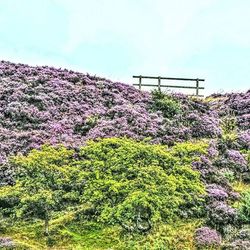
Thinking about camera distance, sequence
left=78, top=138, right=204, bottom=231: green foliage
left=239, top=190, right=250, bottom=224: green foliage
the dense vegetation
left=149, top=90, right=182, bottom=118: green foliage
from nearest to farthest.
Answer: left=78, top=138, right=204, bottom=231: green foliage, the dense vegetation, left=239, top=190, right=250, bottom=224: green foliage, left=149, top=90, right=182, bottom=118: green foliage

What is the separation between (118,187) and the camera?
684 inches

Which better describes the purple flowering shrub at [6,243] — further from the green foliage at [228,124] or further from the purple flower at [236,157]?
the green foliage at [228,124]

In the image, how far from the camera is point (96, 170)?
18250 millimetres

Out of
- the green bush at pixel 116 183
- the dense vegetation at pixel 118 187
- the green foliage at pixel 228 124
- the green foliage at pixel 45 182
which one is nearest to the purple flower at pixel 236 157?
the dense vegetation at pixel 118 187

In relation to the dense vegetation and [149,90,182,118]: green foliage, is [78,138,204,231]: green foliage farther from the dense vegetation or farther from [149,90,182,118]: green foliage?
Result: [149,90,182,118]: green foliage

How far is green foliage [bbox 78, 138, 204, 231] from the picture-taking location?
17.2 metres

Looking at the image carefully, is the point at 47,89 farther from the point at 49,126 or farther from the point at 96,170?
the point at 96,170

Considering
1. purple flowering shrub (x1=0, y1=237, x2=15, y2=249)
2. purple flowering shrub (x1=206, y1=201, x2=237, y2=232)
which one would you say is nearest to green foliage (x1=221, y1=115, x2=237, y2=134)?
purple flowering shrub (x1=206, y1=201, x2=237, y2=232)

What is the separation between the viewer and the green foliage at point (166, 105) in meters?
31.8

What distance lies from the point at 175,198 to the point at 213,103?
19.5 m

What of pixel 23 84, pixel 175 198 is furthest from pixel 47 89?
pixel 175 198

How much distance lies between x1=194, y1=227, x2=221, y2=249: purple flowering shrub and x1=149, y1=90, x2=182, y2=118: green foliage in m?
12.9

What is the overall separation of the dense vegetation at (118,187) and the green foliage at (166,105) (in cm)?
262

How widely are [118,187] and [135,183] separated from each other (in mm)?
548
